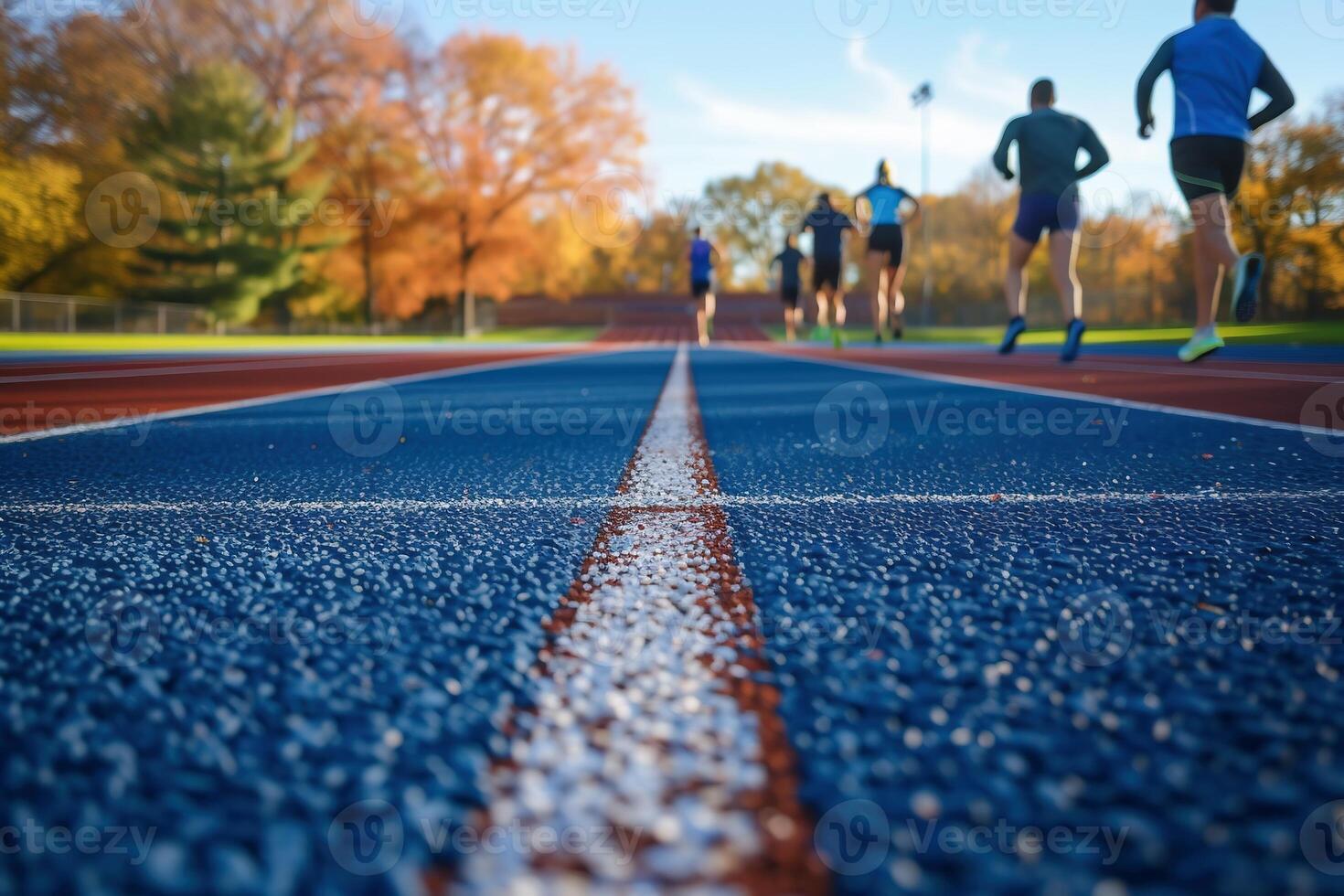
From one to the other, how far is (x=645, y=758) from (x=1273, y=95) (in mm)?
6787

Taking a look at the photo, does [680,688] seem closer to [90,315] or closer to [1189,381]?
[1189,381]

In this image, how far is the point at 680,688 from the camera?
0.85 metres

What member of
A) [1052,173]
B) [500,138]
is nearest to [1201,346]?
[1052,173]

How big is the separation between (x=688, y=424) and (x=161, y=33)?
1951 inches

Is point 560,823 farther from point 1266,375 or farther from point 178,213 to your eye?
point 178,213

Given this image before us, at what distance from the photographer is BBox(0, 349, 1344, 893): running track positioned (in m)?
0.59

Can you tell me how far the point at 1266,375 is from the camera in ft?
20.9

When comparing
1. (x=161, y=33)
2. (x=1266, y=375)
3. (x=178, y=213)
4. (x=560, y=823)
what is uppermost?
(x=161, y=33)

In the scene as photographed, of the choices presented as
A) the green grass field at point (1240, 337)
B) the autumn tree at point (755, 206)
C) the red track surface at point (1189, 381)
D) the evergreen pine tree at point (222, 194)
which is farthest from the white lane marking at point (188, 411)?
the autumn tree at point (755, 206)

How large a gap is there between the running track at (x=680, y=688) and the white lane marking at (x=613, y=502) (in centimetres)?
1

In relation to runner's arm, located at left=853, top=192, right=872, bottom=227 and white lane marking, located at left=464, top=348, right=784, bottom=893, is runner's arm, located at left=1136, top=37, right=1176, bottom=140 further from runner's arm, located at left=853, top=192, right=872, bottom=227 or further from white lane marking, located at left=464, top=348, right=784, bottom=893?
runner's arm, located at left=853, top=192, right=872, bottom=227

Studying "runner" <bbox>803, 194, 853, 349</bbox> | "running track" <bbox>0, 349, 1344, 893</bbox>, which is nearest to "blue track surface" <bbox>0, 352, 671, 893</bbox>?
"running track" <bbox>0, 349, 1344, 893</bbox>

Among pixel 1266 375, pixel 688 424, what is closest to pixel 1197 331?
pixel 1266 375

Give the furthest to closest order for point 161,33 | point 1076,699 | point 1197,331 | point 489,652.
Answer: point 161,33
point 1197,331
point 489,652
point 1076,699
